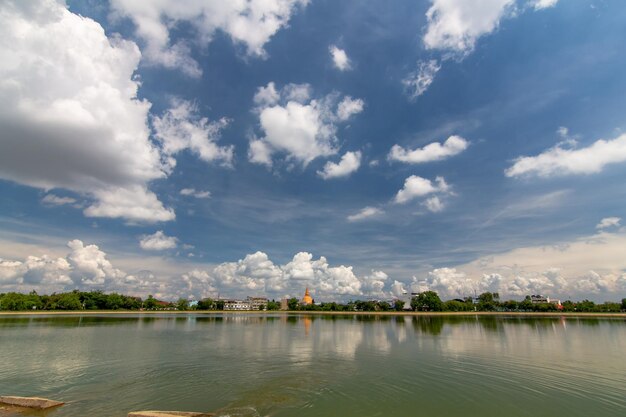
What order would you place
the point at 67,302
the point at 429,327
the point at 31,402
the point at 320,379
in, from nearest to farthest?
the point at 31,402
the point at 320,379
the point at 429,327
the point at 67,302

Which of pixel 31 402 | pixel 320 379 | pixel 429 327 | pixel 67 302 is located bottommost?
pixel 429 327

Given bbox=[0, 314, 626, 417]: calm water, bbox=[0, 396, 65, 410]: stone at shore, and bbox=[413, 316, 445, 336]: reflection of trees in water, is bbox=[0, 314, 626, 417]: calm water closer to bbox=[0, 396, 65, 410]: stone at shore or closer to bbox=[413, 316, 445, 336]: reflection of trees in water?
bbox=[0, 396, 65, 410]: stone at shore

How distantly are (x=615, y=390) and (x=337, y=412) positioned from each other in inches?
924

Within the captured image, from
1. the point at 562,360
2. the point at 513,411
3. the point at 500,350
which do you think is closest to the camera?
the point at 513,411

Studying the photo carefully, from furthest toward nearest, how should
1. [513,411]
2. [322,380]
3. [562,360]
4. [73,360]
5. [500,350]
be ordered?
[500,350], [562,360], [73,360], [322,380], [513,411]

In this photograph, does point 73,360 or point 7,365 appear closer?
point 7,365

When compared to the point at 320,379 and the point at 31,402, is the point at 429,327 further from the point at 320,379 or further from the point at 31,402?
the point at 31,402

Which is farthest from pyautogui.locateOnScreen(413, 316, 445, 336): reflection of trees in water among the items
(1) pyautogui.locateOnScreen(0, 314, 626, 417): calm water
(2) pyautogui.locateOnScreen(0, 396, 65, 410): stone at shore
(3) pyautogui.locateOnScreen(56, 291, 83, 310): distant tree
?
(3) pyautogui.locateOnScreen(56, 291, 83, 310): distant tree

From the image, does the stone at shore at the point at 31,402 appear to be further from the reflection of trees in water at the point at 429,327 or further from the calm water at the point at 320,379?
the reflection of trees in water at the point at 429,327

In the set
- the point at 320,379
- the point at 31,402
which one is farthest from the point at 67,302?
the point at 320,379

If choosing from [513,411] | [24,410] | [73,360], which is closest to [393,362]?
[513,411]

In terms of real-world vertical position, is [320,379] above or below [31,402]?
below

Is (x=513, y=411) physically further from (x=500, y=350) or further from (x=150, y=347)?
(x=150, y=347)

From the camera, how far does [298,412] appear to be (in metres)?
20.3
